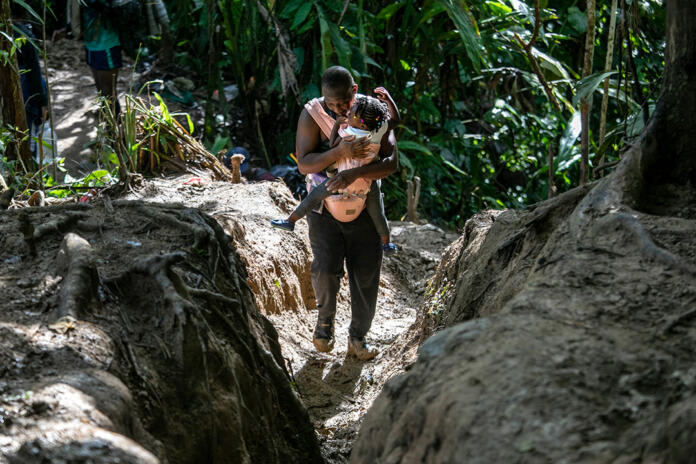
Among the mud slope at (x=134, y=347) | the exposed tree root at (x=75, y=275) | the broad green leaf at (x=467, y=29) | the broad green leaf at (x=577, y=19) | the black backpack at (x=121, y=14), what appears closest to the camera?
the mud slope at (x=134, y=347)

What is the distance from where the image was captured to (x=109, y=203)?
15.2 feet

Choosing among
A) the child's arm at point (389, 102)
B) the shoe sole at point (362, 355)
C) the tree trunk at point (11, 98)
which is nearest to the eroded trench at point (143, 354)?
the shoe sole at point (362, 355)

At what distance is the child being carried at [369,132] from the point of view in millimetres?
4773

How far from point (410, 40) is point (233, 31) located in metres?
2.46

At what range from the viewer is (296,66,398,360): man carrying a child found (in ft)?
15.8

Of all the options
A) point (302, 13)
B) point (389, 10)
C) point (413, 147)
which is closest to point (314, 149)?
point (302, 13)

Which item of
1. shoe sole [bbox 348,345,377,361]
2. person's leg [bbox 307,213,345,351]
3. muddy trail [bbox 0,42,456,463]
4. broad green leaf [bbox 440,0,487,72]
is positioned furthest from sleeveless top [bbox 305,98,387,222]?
broad green leaf [bbox 440,0,487,72]

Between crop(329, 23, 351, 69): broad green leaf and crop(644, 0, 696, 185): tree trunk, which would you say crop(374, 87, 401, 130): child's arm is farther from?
crop(329, 23, 351, 69): broad green leaf

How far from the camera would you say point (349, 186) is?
200 inches

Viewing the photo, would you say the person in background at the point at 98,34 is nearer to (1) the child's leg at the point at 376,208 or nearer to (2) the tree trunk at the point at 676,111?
(1) the child's leg at the point at 376,208

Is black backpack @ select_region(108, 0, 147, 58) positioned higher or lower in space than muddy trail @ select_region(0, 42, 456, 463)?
higher

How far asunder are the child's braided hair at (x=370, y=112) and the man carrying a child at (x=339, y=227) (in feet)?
0.29

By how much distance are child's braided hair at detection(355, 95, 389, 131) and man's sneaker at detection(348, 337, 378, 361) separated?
1.78 metres

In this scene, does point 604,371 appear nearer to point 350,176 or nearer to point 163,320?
point 163,320
